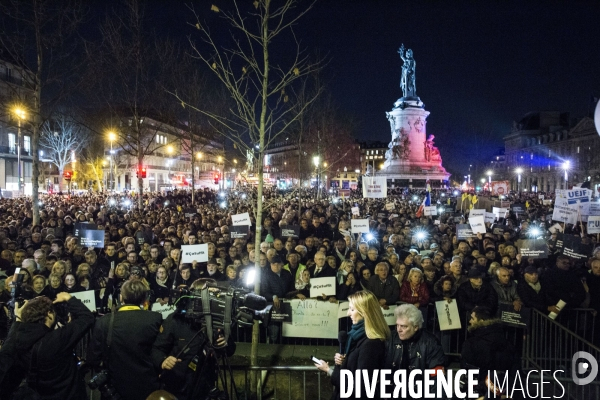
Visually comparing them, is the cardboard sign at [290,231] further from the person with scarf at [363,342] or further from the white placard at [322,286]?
the person with scarf at [363,342]

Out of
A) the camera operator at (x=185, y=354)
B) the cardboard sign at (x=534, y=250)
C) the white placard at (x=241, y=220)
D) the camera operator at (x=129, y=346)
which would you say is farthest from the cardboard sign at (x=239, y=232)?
the camera operator at (x=129, y=346)

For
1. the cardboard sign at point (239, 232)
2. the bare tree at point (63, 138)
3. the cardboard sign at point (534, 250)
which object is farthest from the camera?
the bare tree at point (63, 138)

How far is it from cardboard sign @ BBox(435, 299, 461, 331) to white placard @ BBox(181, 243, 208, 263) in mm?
5018

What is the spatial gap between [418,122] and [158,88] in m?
34.8

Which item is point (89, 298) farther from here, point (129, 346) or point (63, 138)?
point (63, 138)

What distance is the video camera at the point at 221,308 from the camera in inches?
179

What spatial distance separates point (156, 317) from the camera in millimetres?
4562

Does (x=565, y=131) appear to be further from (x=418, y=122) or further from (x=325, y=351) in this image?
(x=325, y=351)

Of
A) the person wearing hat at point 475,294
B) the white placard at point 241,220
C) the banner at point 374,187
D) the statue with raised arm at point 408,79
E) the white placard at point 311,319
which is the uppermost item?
the statue with raised arm at point 408,79

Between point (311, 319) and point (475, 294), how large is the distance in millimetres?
2655

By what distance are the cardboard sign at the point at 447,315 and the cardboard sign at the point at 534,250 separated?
3.99 meters

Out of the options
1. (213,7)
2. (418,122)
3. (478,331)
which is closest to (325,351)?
(478,331)

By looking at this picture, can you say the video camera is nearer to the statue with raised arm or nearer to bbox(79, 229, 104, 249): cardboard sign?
bbox(79, 229, 104, 249): cardboard sign

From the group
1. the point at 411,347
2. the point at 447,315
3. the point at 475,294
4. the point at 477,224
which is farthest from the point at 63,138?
the point at 411,347
